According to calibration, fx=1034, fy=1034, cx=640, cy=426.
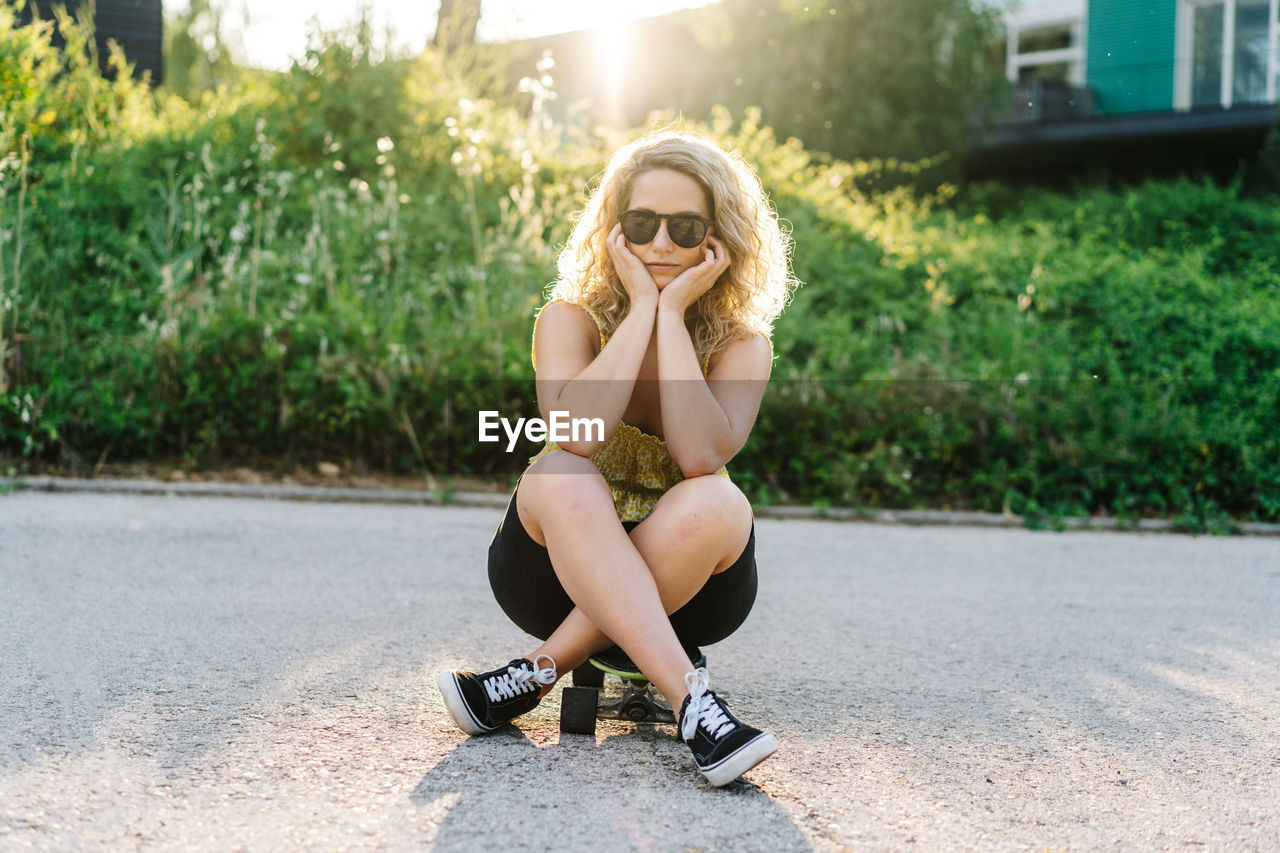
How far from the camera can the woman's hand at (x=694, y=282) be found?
8.45ft

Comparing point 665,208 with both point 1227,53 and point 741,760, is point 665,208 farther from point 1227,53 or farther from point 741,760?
point 1227,53

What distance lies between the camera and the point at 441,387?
628cm

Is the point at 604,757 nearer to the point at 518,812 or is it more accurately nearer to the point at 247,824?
the point at 518,812

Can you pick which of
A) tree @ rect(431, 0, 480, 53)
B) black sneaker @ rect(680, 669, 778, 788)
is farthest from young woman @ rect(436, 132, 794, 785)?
tree @ rect(431, 0, 480, 53)

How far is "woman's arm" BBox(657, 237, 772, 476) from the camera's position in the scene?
2.41m

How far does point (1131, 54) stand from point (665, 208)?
19099 mm

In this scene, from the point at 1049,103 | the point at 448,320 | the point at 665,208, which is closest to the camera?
the point at 665,208

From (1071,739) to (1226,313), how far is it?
6.63m

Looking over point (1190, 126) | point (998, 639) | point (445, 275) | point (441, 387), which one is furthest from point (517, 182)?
point (1190, 126)

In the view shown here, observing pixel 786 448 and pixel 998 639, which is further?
pixel 786 448

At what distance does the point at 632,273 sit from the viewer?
261 centimetres

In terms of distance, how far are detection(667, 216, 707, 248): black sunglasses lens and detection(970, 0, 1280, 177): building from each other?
50.1 ft

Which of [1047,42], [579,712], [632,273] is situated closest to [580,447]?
[632,273]

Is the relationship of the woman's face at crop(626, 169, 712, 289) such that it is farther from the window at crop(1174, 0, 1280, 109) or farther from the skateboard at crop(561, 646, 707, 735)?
the window at crop(1174, 0, 1280, 109)
